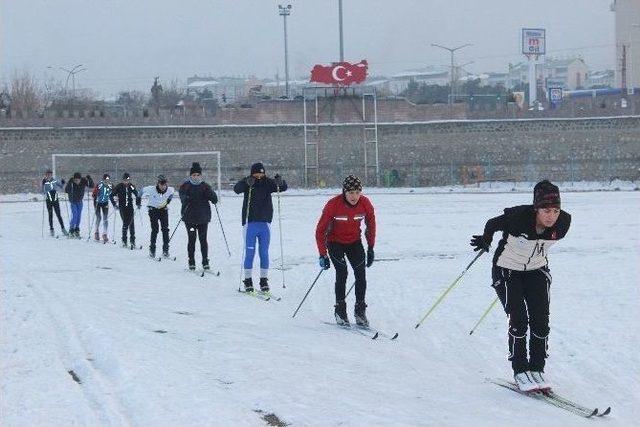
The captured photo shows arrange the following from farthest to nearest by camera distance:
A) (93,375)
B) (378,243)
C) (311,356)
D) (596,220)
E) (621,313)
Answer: (596,220), (378,243), (621,313), (311,356), (93,375)

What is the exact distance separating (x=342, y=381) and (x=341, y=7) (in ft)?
190

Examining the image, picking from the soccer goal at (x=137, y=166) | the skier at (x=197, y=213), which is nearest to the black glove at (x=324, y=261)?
the skier at (x=197, y=213)

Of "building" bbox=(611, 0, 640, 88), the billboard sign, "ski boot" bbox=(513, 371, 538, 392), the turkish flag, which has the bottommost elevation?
"ski boot" bbox=(513, 371, 538, 392)

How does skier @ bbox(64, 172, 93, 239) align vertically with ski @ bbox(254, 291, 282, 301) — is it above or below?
above

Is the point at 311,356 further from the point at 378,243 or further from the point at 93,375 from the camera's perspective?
the point at 378,243

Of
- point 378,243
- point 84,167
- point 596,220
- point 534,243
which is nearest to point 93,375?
point 534,243

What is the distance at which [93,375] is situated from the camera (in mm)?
8562

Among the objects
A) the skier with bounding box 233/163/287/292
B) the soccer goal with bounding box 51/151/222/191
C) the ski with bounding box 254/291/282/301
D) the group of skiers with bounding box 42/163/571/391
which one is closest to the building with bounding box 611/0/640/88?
the soccer goal with bounding box 51/151/222/191

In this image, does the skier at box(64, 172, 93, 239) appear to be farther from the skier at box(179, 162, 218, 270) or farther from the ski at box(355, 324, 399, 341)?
the ski at box(355, 324, 399, 341)

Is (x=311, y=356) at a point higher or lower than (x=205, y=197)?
lower

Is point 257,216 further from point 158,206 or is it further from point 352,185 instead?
point 158,206

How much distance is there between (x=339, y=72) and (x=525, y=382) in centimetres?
5472

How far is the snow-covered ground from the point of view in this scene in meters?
7.77

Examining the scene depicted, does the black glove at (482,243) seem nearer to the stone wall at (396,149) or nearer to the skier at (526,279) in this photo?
the skier at (526,279)
